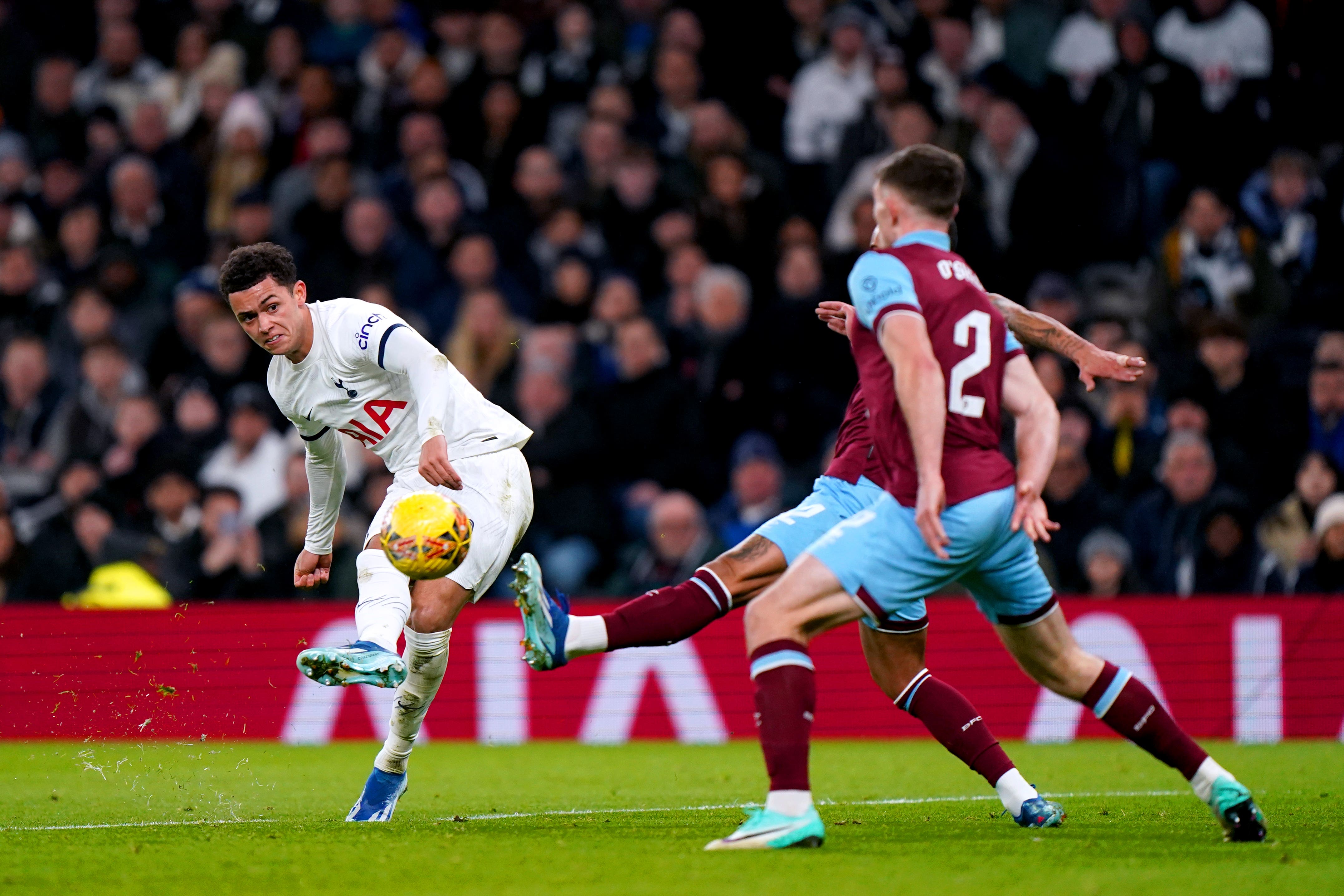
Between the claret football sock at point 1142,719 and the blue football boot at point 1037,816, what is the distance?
0.59 metres

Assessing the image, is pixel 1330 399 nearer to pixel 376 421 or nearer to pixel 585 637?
pixel 376 421

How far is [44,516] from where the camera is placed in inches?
513

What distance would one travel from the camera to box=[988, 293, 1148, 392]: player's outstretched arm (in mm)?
6238

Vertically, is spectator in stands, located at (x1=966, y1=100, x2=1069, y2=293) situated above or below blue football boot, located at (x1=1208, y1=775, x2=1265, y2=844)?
above

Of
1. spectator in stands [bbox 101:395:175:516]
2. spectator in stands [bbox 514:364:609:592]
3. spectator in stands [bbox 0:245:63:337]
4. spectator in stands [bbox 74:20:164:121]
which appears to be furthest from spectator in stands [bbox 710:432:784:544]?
spectator in stands [bbox 74:20:164:121]

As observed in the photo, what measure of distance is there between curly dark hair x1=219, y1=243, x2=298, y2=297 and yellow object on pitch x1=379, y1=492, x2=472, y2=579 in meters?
1.18

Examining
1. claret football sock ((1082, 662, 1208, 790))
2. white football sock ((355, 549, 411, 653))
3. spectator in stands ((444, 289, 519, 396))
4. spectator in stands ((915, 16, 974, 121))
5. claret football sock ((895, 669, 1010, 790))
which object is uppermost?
spectator in stands ((915, 16, 974, 121))

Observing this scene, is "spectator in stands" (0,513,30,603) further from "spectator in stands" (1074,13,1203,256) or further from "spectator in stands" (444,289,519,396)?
"spectator in stands" (1074,13,1203,256)

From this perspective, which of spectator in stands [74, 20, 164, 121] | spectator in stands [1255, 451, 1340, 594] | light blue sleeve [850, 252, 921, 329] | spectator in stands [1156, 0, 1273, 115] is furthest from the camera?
spectator in stands [74, 20, 164, 121]

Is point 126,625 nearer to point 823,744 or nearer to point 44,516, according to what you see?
point 44,516

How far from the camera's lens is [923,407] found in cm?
530

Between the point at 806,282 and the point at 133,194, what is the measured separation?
20.2 ft

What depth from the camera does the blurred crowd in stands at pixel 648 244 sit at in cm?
1214

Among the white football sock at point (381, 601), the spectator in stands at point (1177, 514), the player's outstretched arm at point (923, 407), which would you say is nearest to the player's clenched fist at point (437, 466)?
the white football sock at point (381, 601)
